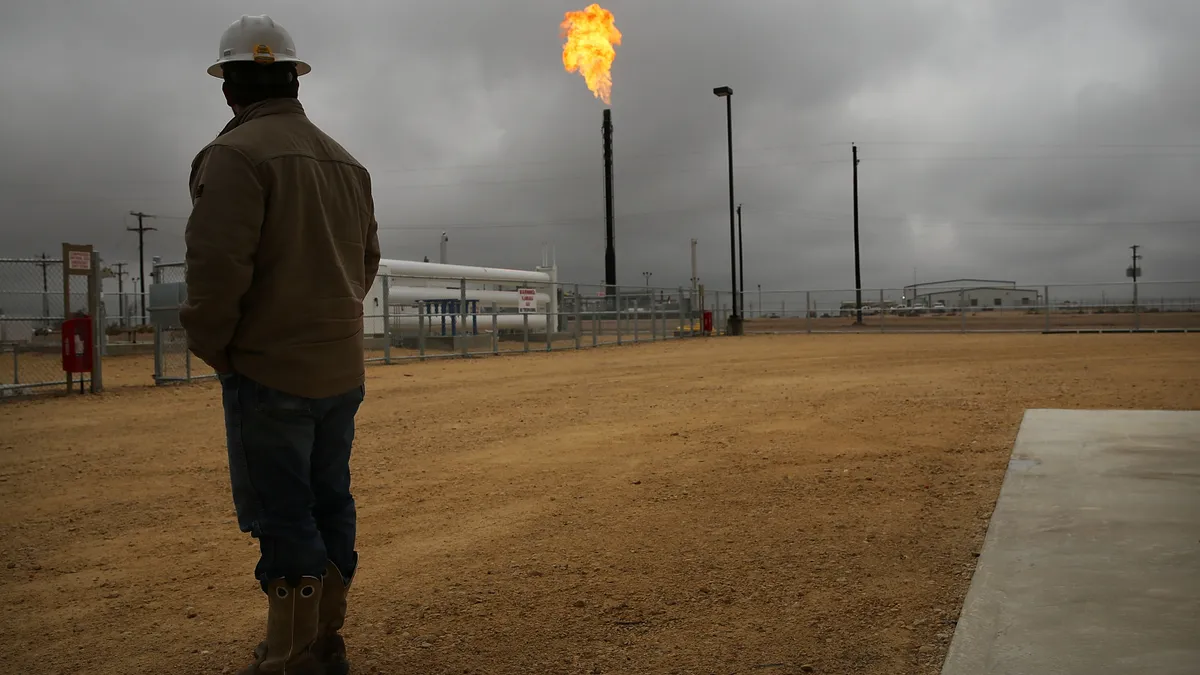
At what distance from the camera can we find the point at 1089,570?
11.5ft

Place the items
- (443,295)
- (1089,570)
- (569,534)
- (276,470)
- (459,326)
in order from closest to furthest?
(276,470), (1089,570), (569,534), (459,326), (443,295)

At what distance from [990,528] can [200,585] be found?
368cm

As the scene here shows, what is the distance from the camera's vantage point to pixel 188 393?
13.5 meters

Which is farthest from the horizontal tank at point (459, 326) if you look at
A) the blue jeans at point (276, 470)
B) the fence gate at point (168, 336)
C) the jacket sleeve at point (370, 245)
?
the blue jeans at point (276, 470)

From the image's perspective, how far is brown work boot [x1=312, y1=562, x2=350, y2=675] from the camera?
9.79 feet

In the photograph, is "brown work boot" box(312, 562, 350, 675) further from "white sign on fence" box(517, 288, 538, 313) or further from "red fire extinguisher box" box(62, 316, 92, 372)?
"white sign on fence" box(517, 288, 538, 313)

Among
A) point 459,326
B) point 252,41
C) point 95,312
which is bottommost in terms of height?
point 459,326

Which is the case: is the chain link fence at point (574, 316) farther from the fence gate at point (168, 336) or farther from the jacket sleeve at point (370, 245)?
the jacket sleeve at point (370, 245)

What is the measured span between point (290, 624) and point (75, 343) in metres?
12.3

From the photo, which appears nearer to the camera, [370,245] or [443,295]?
[370,245]

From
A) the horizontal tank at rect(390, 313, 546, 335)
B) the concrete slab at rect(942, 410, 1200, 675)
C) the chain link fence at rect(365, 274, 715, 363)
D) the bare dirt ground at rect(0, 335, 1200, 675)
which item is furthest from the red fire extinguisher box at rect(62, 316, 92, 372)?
the concrete slab at rect(942, 410, 1200, 675)

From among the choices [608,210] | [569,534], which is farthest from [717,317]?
[569,534]

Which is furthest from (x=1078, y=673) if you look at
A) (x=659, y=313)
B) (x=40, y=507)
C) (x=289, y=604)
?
(x=659, y=313)

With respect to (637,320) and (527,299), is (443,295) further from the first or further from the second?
(637,320)
